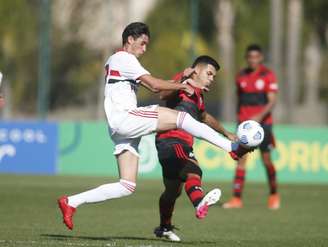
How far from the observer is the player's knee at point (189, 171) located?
1257 cm

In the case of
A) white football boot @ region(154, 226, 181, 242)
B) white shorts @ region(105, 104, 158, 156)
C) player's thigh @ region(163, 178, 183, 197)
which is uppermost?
white shorts @ region(105, 104, 158, 156)

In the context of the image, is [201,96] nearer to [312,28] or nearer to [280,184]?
[280,184]

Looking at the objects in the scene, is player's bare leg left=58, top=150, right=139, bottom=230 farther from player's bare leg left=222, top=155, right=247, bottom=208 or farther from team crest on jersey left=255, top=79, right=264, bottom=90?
team crest on jersey left=255, top=79, right=264, bottom=90

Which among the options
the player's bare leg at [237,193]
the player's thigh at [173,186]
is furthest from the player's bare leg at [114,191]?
the player's bare leg at [237,193]

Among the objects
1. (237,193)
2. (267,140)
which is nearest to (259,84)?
(267,140)

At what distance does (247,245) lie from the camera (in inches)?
488

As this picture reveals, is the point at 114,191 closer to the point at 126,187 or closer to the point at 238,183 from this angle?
the point at 126,187

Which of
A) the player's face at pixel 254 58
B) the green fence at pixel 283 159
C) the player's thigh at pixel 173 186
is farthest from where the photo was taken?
the green fence at pixel 283 159

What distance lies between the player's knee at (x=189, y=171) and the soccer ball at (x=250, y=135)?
862mm

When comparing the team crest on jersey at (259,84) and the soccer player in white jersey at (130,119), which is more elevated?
the team crest on jersey at (259,84)

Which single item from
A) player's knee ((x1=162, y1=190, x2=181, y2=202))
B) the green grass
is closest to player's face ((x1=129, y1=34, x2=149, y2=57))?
player's knee ((x1=162, y1=190, x2=181, y2=202))

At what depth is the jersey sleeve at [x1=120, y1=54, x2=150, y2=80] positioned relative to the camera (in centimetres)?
1199

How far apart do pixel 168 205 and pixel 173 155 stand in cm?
64

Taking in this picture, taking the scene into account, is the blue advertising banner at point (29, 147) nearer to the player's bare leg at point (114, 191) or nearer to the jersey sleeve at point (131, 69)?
the player's bare leg at point (114, 191)
